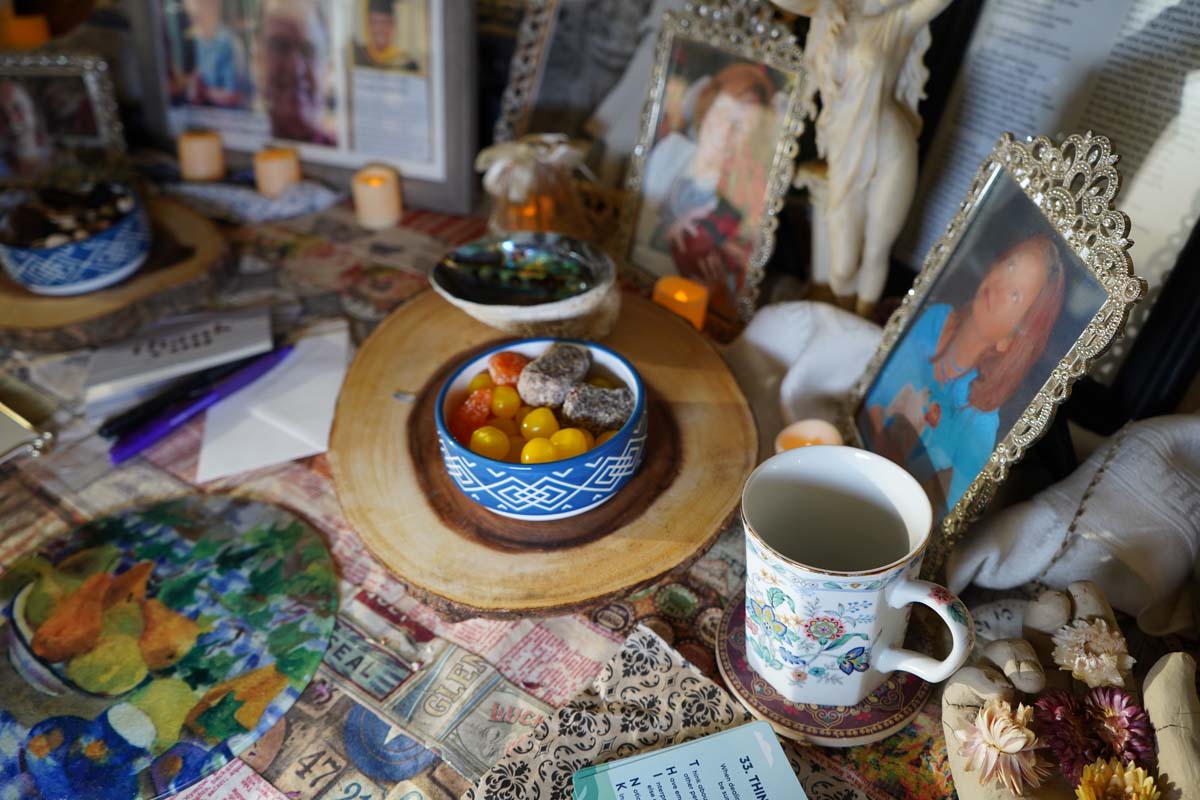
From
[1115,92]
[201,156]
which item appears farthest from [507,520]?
[201,156]

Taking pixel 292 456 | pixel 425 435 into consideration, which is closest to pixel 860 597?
pixel 425 435

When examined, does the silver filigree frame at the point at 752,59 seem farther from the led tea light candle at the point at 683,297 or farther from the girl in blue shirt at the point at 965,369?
the girl in blue shirt at the point at 965,369

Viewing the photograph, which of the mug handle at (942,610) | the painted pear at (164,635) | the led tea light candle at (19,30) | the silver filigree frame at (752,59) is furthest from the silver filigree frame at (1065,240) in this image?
the led tea light candle at (19,30)

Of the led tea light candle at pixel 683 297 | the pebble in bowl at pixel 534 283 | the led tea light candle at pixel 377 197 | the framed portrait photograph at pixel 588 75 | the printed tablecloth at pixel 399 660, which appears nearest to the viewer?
the printed tablecloth at pixel 399 660

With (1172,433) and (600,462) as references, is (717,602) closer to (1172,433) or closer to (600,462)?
(600,462)

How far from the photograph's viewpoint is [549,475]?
669 mm

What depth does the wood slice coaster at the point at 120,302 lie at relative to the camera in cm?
102

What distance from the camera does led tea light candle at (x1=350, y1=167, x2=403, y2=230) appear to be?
4.15 ft

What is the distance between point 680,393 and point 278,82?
87cm

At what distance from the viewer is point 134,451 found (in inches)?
36.0

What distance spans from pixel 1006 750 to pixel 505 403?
1.51 feet

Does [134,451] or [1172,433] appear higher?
[1172,433]

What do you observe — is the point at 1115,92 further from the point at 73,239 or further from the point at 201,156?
the point at 201,156

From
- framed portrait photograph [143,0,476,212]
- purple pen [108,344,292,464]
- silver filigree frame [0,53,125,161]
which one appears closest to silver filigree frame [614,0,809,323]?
framed portrait photograph [143,0,476,212]
